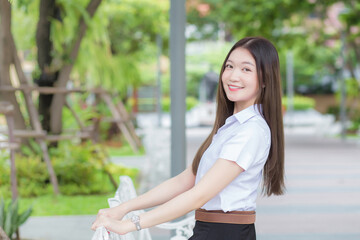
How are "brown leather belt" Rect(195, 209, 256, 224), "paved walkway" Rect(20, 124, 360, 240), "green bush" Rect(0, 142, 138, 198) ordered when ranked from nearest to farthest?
"brown leather belt" Rect(195, 209, 256, 224) < "paved walkway" Rect(20, 124, 360, 240) < "green bush" Rect(0, 142, 138, 198)

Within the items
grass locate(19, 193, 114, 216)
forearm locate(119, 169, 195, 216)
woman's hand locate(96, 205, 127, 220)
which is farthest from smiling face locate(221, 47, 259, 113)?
grass locate(19, 193, 114, 216)

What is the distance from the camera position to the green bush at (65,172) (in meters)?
8.63

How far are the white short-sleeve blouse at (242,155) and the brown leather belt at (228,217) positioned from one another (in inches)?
0.6

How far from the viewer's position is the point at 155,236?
19.7ft

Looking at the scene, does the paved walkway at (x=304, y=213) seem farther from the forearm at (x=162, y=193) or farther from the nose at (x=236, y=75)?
the nose at (x=236, y=75)

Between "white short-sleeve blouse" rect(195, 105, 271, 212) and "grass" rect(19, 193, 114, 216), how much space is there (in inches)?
198

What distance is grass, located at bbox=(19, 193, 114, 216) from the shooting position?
7.38 metres

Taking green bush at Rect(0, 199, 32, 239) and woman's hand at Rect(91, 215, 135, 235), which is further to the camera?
green bush at Rect(0, 199, 32, 239)

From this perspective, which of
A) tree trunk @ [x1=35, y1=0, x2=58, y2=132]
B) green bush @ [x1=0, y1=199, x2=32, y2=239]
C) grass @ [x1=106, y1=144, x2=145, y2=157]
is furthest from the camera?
grass @ [x1=106, y1=144, x2=145, y2=157]

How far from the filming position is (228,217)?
2221 millimetres

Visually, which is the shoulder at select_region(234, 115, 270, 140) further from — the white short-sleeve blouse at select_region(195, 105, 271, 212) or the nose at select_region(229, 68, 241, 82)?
the nose at select_region(229, 68, 241, 82)

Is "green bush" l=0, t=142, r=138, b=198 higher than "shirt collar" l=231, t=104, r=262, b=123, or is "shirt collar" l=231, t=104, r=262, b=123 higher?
"shirt collar" l=231, t=104, r=262, b=123

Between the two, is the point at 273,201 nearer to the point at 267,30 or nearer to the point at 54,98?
the point at 54,98

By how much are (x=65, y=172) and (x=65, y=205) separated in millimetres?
1057
